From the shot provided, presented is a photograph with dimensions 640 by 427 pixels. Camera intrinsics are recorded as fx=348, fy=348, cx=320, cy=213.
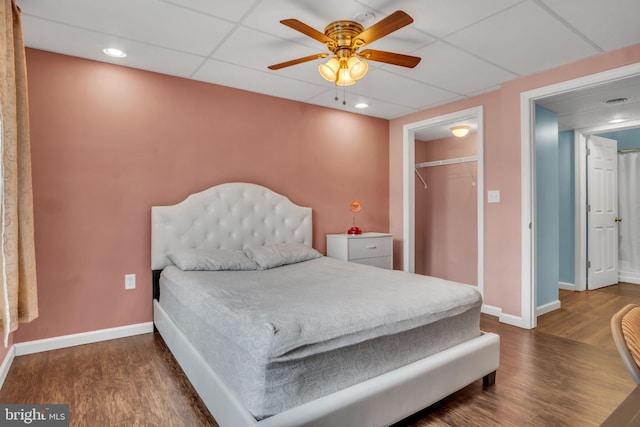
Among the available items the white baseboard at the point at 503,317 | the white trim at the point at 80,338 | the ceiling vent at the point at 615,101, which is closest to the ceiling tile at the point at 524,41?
the ceiling vent at the point at 615,101

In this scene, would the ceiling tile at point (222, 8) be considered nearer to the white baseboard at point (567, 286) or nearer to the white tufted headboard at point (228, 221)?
the white tufted headboard at point (228, 221)

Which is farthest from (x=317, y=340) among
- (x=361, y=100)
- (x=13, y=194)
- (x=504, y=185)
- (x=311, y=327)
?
(x=361, y=100)

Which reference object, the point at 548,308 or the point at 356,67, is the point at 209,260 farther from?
the point at 548,308

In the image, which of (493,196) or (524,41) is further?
(493,196)

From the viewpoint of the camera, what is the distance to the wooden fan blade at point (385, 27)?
1798mm

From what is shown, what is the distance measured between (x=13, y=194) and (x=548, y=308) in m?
4.64

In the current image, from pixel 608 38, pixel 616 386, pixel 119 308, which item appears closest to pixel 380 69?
pixel 608 38

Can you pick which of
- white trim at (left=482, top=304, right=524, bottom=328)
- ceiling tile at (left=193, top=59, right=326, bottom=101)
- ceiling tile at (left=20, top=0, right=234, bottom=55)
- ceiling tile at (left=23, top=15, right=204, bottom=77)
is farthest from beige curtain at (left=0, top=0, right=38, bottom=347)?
white trim at (left=482, top=304, right=524, bottom=328)

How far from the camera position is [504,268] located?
3.51m

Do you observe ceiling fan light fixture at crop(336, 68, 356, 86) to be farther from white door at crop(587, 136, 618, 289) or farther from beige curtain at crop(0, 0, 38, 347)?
white door at crop(587, 136, 618, 289)

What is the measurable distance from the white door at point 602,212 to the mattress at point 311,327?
395cm

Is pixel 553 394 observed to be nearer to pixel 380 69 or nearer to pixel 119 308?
pixel 380 69

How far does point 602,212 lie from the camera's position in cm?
501

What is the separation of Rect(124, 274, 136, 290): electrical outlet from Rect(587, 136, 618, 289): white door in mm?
5673
